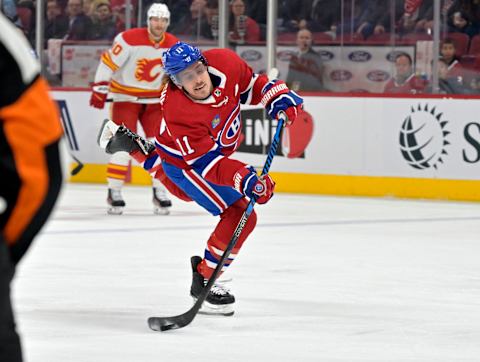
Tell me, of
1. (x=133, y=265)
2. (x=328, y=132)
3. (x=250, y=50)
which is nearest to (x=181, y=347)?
(x=133, y=265)

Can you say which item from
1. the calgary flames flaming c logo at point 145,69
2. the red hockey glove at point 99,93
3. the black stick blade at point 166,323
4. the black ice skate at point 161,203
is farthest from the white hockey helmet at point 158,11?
the black stick blade at point 166,323

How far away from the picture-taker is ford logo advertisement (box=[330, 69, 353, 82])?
407 inches

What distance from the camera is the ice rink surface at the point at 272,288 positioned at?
3.78m

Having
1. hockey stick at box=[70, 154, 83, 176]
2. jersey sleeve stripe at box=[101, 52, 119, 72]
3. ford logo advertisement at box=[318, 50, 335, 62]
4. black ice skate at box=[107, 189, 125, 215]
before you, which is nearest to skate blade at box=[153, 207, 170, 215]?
black ice skate at box=[107, 189, 125, 215]

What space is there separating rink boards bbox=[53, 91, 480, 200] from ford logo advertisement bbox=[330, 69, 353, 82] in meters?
0.26

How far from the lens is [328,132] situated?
33.3 ft

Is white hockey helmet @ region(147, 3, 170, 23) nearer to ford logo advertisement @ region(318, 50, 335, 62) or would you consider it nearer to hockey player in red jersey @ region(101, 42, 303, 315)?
ford logo advertisement @ region(318, 50, 335, 62)

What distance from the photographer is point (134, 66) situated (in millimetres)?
8766

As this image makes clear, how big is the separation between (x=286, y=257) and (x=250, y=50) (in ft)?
16.0

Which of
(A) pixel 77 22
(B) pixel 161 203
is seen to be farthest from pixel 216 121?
(A) pixel 77 22

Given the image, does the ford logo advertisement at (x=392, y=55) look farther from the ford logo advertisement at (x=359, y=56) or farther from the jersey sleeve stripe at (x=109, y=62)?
the jersey sleeve stripe at (x=109, y=62)

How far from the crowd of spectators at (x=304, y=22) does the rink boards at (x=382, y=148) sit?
0.31 m

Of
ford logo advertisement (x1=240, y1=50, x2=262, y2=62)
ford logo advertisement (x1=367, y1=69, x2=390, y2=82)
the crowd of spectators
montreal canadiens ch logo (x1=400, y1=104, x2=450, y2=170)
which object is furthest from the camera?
ford logo advertisement (x1=240, y1=50, x2=262, y2=62)

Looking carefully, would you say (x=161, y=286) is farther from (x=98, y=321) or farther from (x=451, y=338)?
(x=451, y=338)
